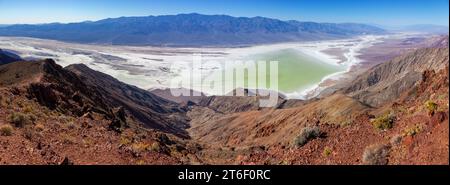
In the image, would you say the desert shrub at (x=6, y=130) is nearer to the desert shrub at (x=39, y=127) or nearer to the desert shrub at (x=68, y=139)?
the desert shrub at (x=39, y=127)

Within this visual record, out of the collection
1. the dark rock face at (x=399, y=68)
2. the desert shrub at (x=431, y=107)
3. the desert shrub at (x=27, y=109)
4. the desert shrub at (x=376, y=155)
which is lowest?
the dark rock face at (x=399, y=68)

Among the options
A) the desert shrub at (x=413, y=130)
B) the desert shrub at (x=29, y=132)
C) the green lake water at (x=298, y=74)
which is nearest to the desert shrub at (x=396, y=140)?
the desert shrub at (x=413, y=130)

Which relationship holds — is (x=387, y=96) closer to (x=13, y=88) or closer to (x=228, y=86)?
(x=13, y=88)

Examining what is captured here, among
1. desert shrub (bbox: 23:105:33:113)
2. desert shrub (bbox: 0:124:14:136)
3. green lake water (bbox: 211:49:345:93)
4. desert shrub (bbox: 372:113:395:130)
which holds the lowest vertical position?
green lake water (bbox: 211:49:345:93)

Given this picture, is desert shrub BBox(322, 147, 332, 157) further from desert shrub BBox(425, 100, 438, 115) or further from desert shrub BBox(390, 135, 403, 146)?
desert shrub BBox(425, 100, 438, 115)

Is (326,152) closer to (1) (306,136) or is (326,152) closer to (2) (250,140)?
(1) (306,136)

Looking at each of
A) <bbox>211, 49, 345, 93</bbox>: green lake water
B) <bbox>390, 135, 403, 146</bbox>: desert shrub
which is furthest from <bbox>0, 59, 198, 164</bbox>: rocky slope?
<bbox>211, 49, 345, 93</bbox>: green lake water
